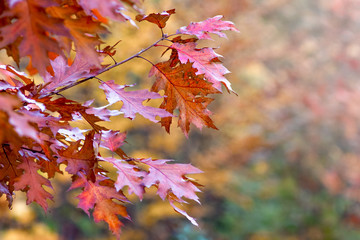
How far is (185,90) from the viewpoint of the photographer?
2.69ft

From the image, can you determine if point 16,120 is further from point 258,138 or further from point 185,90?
point 258,138

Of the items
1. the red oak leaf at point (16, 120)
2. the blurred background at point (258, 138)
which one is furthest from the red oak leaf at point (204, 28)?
the blurred background at point (258, 138)

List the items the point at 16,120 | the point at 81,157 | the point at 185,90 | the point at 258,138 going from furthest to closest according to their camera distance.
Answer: the point at 258,138 → the point at 185,90 → the point at 81,157 → the point at 16,120

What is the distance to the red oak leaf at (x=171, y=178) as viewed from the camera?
0.74 metres

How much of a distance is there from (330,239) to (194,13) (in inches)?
125

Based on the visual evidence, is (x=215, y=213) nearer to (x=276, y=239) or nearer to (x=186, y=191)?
(x=276, y=239)

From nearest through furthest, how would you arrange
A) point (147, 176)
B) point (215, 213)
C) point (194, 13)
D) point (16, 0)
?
1. point (16, 0)
2. point (147, 176)
3. point (194, 13)
4. point (215, 213)

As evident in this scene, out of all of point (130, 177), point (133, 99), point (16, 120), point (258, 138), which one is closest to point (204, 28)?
point (133, 99)

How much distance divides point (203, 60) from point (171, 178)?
207mm

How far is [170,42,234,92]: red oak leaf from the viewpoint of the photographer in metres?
0.78

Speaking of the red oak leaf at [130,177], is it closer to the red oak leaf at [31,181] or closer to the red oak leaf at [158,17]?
the red oak leaf at [31,181]

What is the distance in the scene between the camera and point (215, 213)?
6.69 meters

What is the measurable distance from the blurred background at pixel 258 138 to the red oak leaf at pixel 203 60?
3.36 meters

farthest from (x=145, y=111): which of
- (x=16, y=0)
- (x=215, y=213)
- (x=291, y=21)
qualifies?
(x=291, y=21)
